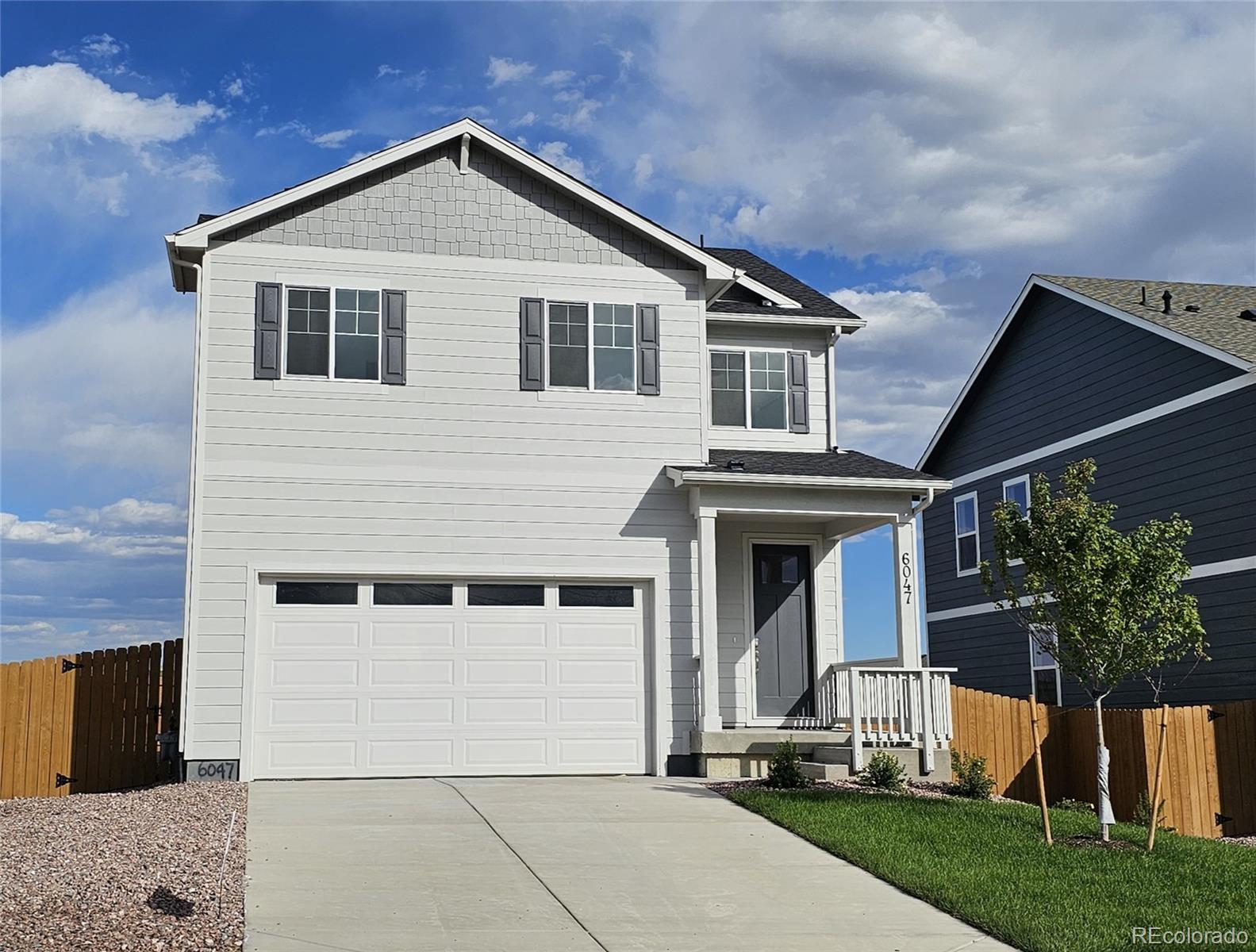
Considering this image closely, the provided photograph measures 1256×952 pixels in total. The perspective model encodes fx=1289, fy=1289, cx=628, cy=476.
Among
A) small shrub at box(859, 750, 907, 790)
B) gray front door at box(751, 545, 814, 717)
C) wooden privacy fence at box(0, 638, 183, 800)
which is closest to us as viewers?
small shrub at box(859, 750, 907, 790)

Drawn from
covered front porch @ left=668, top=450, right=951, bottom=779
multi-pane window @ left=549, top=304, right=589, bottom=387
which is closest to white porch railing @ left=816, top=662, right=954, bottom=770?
covered front porch @ left=668, top=450, right=951, bottom=779

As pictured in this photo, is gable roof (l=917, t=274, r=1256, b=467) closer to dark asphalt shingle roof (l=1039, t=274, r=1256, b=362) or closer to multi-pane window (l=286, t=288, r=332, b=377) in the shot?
dark asphalt shingle roof (l=1039, t=274, r=1256, b=362)

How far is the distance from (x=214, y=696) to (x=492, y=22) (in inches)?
348

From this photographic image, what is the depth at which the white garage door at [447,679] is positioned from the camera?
1503 cm

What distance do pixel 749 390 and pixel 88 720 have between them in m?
9.57

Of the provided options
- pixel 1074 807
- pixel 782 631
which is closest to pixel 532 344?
pixel 782 631

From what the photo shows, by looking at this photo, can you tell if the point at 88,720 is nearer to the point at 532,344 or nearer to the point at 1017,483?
the point at 532,344

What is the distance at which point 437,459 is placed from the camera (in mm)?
15727

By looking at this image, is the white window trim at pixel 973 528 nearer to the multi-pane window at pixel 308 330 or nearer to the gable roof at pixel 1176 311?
the gable roof at pixel 1176 311

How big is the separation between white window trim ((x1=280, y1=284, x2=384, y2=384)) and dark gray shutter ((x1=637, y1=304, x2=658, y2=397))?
3.26 m

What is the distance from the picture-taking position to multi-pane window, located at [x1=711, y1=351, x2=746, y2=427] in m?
17.8

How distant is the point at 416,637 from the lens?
1545 centimetres

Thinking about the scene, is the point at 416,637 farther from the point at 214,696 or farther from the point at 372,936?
the point at 372,936

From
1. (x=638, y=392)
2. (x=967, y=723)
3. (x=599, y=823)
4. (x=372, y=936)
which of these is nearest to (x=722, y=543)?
(x=638, y=392)
